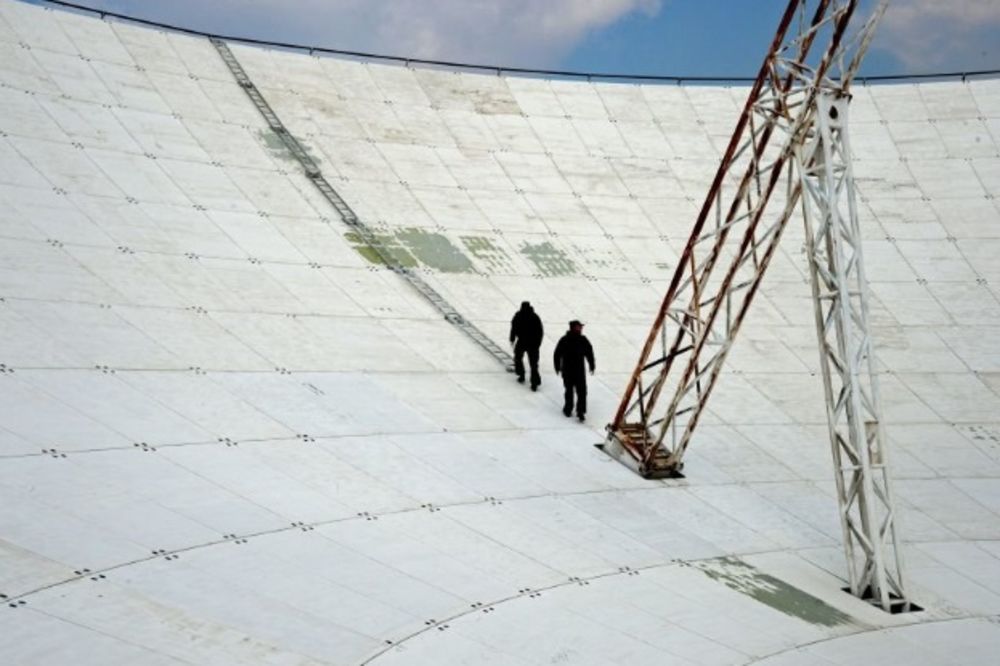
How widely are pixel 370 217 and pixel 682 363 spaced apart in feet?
22.2

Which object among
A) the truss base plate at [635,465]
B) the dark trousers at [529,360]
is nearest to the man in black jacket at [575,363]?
the dark trousers at [529,360]

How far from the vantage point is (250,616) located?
914 centimetres

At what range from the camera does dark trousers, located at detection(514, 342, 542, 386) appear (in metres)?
17.0

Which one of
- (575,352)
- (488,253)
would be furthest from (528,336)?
(488,253)

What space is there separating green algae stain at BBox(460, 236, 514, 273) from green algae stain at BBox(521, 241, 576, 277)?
1.76ft

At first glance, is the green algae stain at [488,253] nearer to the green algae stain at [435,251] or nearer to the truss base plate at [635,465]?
the green algae stain at [435,251]

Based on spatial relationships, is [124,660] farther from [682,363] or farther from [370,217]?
[370,217]

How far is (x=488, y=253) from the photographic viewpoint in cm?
2150

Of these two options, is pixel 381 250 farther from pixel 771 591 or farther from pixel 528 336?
pixel 771 591

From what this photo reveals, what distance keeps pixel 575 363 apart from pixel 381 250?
18.1 feet

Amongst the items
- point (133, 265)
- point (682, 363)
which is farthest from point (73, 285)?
point (682, 363)

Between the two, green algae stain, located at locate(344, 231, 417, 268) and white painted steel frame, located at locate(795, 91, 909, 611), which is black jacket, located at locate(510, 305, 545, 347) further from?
white painted steel frame, located at locate(795, 91, 909, 611)

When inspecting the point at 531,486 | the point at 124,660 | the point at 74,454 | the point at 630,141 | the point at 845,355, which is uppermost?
the point at 630,141

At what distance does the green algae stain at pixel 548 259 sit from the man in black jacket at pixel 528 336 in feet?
14.0
